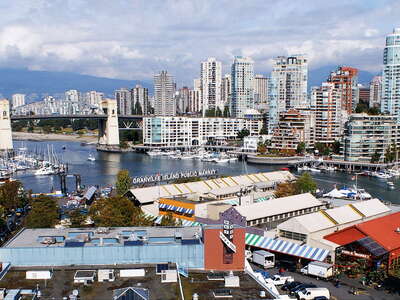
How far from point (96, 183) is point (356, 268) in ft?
50.5

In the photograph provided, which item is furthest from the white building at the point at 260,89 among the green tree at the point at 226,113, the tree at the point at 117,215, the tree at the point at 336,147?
the tree at the point at 117,215

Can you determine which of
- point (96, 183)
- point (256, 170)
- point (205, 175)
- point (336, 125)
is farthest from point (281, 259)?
point (336, 125)

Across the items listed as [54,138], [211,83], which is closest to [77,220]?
→ [54,138]

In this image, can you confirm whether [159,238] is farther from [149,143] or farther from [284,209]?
[149,143]

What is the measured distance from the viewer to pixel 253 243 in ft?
33.2

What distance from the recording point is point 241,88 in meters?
52.8

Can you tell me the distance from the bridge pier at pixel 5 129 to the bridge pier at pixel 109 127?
26.3ft

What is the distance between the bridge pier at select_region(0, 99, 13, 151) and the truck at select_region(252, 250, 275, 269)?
3003 centimetres

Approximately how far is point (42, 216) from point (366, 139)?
22.0m

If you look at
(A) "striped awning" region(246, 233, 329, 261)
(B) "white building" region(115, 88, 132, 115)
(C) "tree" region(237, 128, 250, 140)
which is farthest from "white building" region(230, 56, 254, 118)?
(A) "striped awning" region(246, 233, 329, 261)

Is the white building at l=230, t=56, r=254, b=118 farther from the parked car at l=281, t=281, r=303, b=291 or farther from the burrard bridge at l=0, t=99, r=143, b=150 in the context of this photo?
the parked car at l=281, t=281, r=303, b=291

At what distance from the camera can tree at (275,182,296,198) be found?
1561 centimetres

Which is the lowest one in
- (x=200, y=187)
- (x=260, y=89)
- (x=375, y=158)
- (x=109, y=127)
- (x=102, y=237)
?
(x=375, y=158)

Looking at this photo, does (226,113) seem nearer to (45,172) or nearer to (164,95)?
(164,95)
